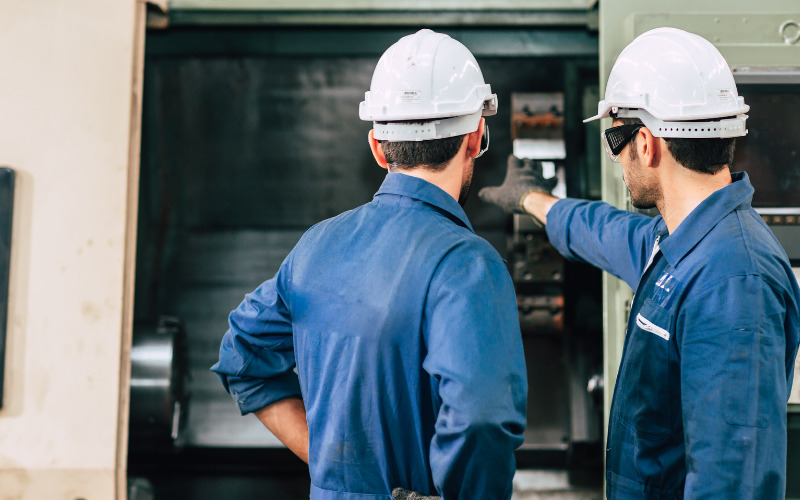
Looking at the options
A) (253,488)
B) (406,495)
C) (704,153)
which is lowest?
(253,488)

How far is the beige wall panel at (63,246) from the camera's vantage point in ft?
4.87

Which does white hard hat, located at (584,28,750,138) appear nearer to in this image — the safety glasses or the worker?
the safety glasses

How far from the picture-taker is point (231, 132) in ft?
6.15

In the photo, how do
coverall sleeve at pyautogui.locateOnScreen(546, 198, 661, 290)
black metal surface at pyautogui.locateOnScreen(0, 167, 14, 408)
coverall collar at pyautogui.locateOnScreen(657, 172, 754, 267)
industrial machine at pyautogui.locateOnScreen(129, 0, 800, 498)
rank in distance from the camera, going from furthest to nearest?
industrial machine at pyautogui.locateOnScreen(129, 0, 800, 498)
black metal surface at pyautogui.locateOnScreen(0, 167, 14, 408)
coverall sleeve at pyautogui.locateOnScreen(546, 198, 661, 290)
coverall collar at pyautogui.locateOnScreen(657, 172, 754, 267)

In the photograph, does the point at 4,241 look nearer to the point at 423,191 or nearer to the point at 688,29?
the point at 423,191

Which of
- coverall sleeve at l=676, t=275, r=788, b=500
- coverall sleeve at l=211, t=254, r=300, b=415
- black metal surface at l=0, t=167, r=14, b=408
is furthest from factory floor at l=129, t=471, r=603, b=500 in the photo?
coverall sleeve at l=676, t=275, r=788, b=500

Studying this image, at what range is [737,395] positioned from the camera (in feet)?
3.12

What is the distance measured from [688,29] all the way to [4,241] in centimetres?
161

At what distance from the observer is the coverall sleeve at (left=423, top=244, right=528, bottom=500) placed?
87 centimetres

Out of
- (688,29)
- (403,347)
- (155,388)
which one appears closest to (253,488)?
(155,388)

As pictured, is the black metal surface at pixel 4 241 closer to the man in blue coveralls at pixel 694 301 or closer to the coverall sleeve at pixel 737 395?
the man in blue coveralls at pixel 694 301

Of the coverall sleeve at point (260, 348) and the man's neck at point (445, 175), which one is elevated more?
the man's neck at point (445, 175)

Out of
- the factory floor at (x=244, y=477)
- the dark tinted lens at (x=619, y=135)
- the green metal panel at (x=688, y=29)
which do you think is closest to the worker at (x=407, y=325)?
the dark tinted lens at (x=619, y=135)

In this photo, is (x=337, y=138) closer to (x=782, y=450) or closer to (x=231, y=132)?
(x=231, y=132)
